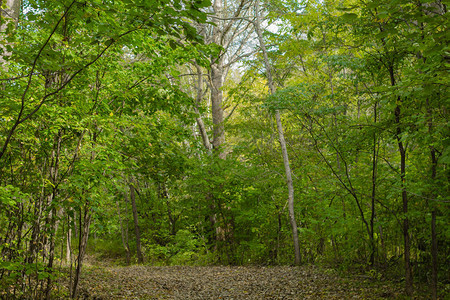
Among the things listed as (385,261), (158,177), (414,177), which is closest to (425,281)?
(385,261)

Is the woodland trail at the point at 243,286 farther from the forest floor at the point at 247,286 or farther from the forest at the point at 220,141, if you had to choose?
the forest at the point at 220,141

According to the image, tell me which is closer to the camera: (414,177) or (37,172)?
(37,172)

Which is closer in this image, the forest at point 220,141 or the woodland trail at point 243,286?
the forest at point 220,141

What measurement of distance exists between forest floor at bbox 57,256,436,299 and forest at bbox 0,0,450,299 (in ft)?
0.53

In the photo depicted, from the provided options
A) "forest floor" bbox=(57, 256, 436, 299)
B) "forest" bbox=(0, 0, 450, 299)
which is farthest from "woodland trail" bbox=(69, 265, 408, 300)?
"forest" bbox=(0, 0, 450, 299)

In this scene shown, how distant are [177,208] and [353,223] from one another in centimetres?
940

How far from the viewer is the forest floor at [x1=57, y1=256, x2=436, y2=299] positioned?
5055 millimetres

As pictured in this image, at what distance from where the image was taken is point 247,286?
6.55 m

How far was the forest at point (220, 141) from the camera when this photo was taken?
266 centimetres

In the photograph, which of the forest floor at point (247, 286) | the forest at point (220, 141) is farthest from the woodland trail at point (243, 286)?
the forest at point (220, 141)

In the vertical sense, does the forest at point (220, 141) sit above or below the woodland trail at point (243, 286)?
above

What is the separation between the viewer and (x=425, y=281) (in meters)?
4.74

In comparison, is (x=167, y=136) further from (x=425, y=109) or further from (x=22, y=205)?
(x=425, y=109)

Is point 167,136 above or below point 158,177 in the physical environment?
above
